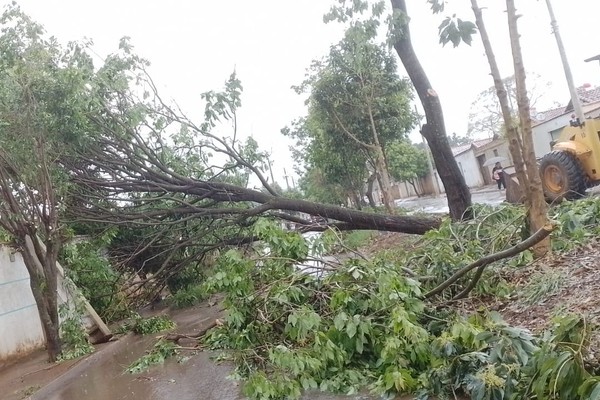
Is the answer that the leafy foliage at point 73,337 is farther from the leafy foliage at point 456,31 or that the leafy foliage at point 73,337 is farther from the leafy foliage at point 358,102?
the leafy foliage at point 358,102

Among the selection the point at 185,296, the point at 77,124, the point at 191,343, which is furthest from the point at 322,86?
the point at 191,343

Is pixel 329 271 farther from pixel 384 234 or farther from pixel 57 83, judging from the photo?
pixel 384 234

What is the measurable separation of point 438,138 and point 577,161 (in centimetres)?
419

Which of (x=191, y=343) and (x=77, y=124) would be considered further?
→ (x=77, y=124)

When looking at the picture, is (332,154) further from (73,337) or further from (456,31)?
(456,31)

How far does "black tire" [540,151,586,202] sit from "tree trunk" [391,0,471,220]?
9.47 feet

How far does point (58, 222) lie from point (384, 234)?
11840 mm

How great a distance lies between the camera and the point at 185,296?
47.4ft

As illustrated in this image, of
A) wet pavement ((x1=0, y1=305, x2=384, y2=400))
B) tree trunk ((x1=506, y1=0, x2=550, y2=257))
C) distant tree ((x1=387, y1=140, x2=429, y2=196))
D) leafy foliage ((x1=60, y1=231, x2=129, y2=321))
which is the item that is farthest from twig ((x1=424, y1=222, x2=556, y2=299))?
distant tree ((x1=387, y1=140, x2=429, y2=196))

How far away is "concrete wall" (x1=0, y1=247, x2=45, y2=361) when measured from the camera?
948cm

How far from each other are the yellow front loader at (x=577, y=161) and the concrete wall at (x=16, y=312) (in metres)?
10.5

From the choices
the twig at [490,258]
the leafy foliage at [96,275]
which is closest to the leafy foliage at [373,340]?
the twig at [490,258]

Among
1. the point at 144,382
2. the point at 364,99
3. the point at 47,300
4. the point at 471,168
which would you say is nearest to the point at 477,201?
the point at 364,99

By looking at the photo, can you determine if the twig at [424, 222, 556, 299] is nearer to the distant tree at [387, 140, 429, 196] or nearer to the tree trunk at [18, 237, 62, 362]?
the tree trunk at [18, 237, 62, 362]
